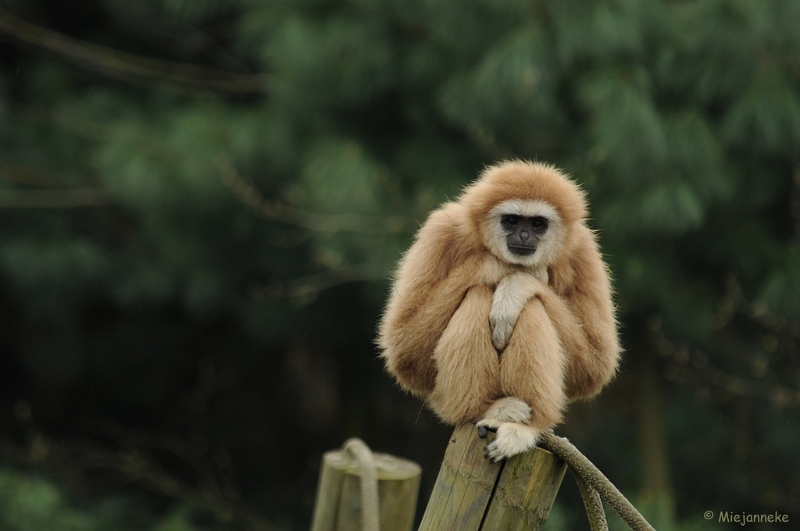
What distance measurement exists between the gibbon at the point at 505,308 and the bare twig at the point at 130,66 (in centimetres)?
451

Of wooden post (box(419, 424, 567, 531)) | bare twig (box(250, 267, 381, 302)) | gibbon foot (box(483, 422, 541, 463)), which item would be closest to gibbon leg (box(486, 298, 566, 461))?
gibbon foot (box(483, 422, 541, 463))

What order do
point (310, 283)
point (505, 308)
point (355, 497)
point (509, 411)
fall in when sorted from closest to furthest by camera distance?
point (509, 411)
point (505, 308)
point (355, 497)
point (310, 283)

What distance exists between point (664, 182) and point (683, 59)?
0.93 meters

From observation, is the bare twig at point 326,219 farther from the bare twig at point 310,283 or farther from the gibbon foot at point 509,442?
the gibbon foot at point 509,442

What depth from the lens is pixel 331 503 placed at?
3246mm

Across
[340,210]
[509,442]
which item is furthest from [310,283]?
[509,442]

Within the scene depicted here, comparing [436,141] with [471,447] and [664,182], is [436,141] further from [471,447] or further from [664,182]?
[471,447]

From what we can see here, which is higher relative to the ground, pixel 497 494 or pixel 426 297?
pixel 426 297

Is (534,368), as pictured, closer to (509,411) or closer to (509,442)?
(509,411)

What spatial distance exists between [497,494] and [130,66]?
20.2ft

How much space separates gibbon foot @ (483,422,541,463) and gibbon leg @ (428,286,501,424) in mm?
327

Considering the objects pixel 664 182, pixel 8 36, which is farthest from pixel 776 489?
pixel 8 36

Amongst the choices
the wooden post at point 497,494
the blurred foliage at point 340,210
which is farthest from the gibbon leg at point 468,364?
the blurred foliage at point 340,210

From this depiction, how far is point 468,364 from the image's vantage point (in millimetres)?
3041
